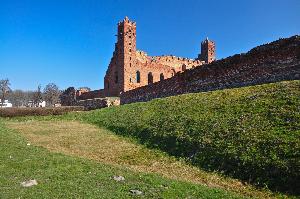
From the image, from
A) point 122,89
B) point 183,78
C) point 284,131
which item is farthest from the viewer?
point 122,89

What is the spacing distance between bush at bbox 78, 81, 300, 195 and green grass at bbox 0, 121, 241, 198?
1.55 m

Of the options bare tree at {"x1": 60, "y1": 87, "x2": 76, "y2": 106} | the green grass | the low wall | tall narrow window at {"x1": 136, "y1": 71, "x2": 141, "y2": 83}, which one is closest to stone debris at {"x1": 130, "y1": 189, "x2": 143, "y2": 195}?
the green grass

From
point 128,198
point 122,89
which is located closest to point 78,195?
point 128,198

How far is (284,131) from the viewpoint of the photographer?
11711 millimetres

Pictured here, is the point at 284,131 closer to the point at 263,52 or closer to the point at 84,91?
the point at 263,52

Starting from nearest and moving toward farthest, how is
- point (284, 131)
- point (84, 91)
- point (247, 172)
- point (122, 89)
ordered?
point (247, 172), point (284, 131), point (122, 89), point (84, 91)

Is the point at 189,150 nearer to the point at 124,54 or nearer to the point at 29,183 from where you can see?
the point at 29,183

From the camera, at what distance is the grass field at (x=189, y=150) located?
385 inches

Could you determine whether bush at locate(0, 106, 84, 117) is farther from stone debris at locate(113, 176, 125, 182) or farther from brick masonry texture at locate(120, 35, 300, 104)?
stone debris at locate(113, 176, 125, 182)

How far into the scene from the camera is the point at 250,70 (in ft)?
66.1

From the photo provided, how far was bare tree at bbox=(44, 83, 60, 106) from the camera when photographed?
3157 inches

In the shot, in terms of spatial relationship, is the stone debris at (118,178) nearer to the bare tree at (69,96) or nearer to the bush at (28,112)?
the bush at (28,112)

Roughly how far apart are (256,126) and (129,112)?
428 inches

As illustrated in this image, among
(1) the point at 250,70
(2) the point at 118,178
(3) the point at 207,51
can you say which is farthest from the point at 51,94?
(2) the point at 118,178
